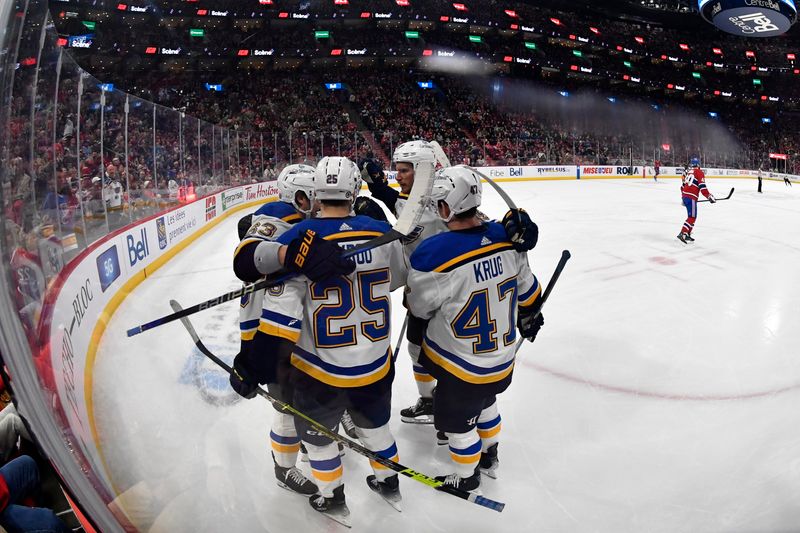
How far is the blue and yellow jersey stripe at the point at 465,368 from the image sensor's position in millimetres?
2072

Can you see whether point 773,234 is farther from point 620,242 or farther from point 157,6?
point 157,6

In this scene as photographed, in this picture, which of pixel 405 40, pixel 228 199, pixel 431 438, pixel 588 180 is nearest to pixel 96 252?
pixel 431 438

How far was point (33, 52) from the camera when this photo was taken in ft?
5.28

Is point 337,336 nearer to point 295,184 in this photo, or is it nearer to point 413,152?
point 295,184

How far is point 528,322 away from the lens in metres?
2.38

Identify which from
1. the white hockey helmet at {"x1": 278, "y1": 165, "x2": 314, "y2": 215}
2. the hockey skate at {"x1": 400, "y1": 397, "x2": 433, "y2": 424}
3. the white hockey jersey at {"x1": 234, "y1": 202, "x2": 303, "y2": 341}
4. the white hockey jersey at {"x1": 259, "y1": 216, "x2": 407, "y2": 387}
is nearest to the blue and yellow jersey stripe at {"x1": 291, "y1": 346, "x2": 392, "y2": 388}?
the white hockey jersey at {"x1": 259, "y1": 216, "x2": 407, "y2": 387}

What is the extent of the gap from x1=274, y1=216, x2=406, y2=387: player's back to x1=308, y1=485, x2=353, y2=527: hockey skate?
0.49 m

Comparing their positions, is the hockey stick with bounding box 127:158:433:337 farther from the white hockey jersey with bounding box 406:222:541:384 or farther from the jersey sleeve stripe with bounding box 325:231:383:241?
the white hockey jersey with bounding box 406:222:541:384

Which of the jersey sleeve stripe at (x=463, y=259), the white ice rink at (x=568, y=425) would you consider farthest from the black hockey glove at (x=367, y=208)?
the white ice rink at (x=568, y=425)

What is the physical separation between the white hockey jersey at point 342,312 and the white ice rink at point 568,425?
63 cm

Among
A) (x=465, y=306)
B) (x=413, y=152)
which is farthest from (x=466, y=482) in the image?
(x=413, y=152)

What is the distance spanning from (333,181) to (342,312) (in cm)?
45

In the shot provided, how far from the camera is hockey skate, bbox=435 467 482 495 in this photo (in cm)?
218

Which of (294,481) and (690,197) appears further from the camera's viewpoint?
(690,197)
